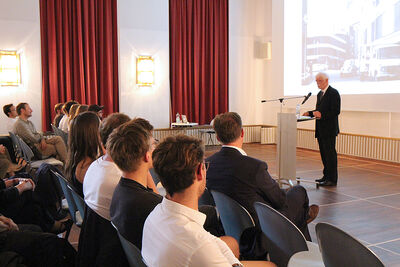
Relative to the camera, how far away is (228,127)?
308 centimetres

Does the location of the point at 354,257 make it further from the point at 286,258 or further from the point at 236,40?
the point at 236,40

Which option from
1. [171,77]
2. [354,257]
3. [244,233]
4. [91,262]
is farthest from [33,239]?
[171,77]

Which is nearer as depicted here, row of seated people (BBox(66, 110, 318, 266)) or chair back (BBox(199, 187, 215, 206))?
row of seated people (BBox(66, 110, 318, 266))

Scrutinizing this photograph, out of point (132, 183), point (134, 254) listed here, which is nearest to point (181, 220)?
point (134, 254)

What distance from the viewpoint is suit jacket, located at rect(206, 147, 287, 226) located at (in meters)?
2.68

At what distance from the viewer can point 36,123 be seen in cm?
889

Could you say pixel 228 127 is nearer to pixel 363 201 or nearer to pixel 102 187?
pixel 102 187

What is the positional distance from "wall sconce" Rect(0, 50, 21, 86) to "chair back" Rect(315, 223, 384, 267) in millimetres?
8017

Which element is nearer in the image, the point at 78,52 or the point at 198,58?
the point at 78,52

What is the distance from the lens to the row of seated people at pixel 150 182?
1559 mm

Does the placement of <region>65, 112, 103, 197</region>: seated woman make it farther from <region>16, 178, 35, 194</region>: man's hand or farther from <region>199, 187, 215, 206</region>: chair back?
<region>199, 187, 215, 206</region>: chair back

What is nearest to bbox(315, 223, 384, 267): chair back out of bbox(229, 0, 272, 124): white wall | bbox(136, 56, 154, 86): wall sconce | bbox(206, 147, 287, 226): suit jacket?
bbox(206, 147, 287, 226): suit jacket

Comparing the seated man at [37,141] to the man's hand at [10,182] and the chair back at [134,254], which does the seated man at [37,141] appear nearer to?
the man's hand at [10,182]

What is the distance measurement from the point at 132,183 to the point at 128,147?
0.17m
